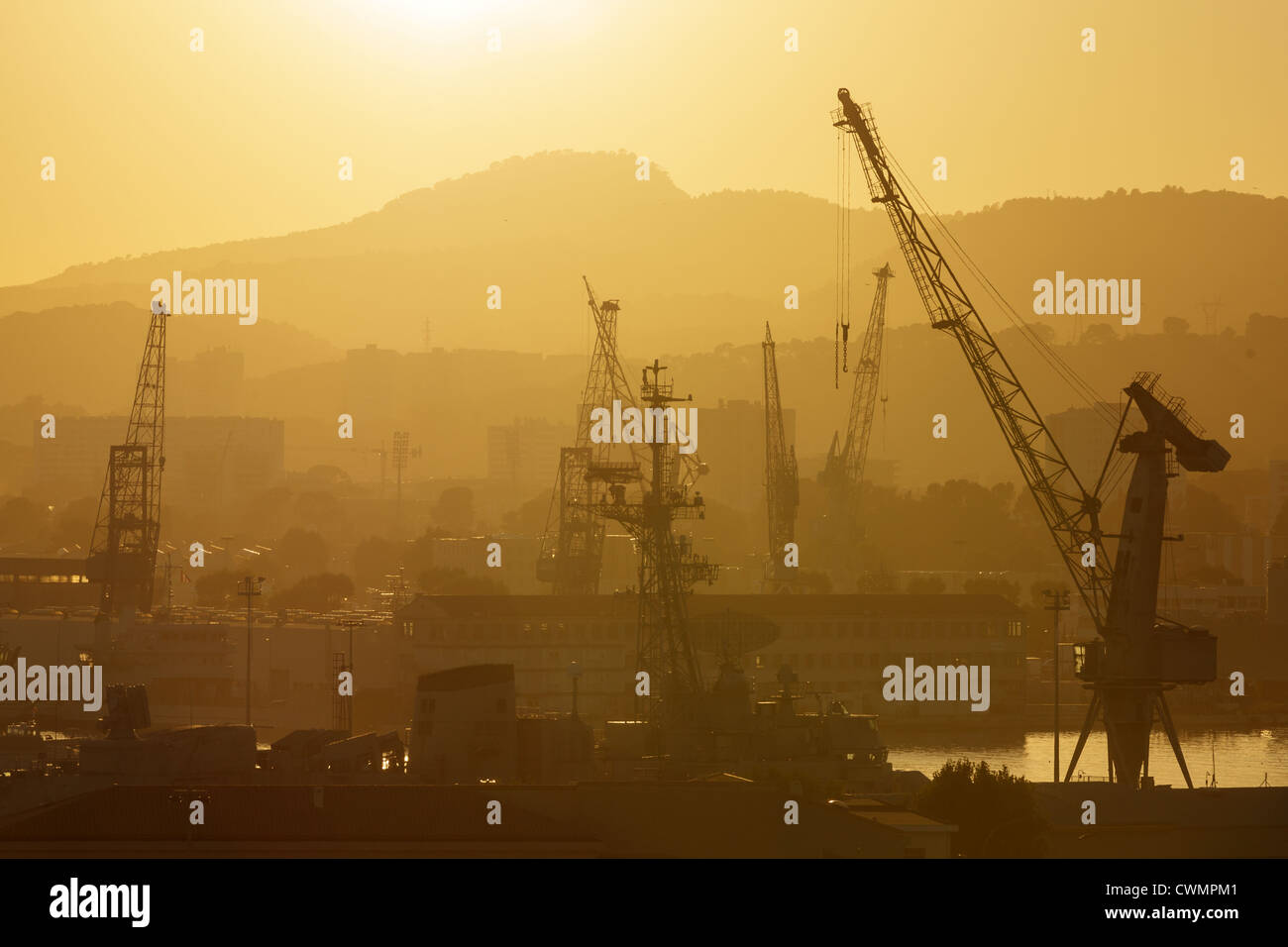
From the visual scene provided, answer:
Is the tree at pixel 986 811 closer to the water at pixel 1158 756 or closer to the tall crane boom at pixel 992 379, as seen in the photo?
the tall crane boom at pixel 992 379

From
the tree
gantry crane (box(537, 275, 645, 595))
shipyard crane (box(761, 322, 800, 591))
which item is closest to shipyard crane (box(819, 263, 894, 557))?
shipyard crane (box(761, 322, 800, 591))

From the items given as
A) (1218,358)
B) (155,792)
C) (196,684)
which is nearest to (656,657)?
(155,792)

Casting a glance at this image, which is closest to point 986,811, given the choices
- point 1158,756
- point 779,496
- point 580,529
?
point 1158,756

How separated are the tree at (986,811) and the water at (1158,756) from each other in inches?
737

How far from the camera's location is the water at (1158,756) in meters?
55.9

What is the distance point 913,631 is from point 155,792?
48.6m

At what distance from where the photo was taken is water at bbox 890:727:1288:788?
55.9 metres

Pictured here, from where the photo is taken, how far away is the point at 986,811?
32906 mm

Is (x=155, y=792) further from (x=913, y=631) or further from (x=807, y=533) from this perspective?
(x=807, y=533)

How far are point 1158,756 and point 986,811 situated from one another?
2827 cm

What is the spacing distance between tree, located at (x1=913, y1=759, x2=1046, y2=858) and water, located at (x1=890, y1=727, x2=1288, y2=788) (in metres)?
18.7

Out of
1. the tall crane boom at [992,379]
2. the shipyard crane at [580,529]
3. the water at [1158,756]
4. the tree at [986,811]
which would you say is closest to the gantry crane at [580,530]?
the shipyard crane at [580,529]

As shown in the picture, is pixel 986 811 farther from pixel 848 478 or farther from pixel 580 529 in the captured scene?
pixel 848 478
